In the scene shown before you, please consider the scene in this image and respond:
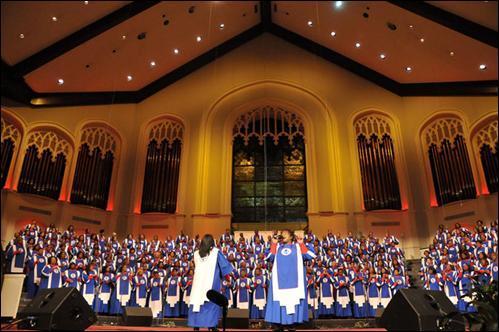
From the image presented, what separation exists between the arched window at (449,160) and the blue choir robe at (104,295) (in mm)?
10027

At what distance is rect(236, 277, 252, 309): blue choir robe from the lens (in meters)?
8.77

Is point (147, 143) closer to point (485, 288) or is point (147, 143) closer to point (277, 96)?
point (277, 96)

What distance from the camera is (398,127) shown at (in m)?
13.4

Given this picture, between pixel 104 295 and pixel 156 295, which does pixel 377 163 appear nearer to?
pixel 156 295

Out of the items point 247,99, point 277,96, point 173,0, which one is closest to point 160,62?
point 173,0

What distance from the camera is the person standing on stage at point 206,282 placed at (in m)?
4.62

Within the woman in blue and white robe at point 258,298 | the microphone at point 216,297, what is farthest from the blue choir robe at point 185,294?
the microphone at point 216,297

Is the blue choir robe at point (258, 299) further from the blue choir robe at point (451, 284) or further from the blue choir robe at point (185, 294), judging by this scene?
the blue choir robe at point (451, 284)

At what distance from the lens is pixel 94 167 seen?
13141 millimetres

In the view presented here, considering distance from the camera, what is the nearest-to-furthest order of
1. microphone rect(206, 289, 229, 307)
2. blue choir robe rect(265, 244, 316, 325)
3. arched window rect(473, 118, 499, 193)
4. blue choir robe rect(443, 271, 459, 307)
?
microphone rect(206, 289, 229, 307), blue choir robe rect(265, 244, 316, 325), blue choir robe rect(443, 271, 459, 307), arched window rect(473, 118, 499, 193)

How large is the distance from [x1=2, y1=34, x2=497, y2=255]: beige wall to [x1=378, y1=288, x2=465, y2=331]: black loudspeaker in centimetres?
805

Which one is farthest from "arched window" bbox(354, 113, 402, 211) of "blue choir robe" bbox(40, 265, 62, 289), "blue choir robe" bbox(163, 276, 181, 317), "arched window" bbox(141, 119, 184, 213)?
"blue choir robe" bbox(40, 265, 62, 289)

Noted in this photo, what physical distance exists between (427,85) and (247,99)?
632 centimetres

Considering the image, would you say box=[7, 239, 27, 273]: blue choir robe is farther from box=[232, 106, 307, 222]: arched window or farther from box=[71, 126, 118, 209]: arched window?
box=[232, 106, 307, 222]: arched window
